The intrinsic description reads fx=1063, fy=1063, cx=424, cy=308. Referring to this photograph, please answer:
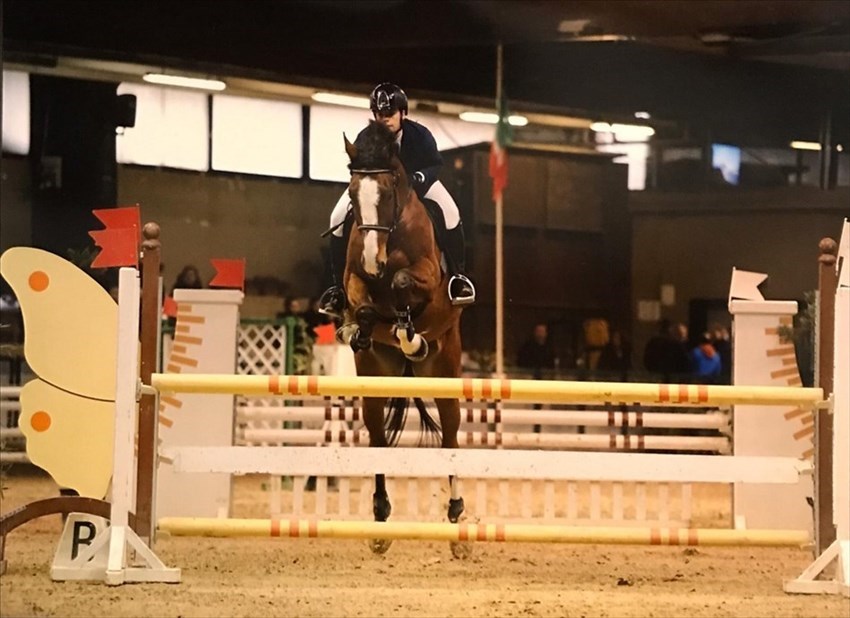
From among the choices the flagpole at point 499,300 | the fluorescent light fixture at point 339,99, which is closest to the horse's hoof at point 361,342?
the flagpole at point 499,300

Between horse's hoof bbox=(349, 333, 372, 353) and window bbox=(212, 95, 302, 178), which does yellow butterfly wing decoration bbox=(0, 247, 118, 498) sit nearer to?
horse's hoof bbox=(349, 333, 372, 353)

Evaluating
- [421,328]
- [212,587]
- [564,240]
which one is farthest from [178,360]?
[564,240]

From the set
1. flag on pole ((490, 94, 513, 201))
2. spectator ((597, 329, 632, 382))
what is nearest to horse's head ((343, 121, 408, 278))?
flag on pole ((490, 94, 513, 201))

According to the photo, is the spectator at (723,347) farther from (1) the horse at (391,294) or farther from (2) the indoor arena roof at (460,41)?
(1) the horse at (391,294)

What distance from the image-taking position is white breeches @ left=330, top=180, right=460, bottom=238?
366 cm

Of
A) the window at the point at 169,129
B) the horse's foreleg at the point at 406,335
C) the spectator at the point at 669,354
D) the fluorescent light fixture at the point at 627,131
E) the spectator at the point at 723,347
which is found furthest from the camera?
the fluorescent light fixture at the point at 627,131

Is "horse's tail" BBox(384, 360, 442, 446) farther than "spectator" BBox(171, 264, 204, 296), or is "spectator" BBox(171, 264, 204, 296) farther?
"spectator" BBox(171, 264, 204, 296)

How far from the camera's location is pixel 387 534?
2869 millimetres

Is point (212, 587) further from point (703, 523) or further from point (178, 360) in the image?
point (703, 523)

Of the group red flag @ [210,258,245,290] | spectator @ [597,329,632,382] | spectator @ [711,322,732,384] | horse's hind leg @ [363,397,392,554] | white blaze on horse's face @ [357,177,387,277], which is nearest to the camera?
white blaze on horse's face @ [357,177,387,277]

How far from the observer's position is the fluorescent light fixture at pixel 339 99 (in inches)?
195

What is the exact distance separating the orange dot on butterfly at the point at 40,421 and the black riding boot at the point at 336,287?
3.34ft

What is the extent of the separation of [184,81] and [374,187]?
3.02 meters

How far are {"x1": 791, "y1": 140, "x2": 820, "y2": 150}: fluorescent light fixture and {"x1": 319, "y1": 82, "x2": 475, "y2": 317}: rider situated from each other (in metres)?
2.61
